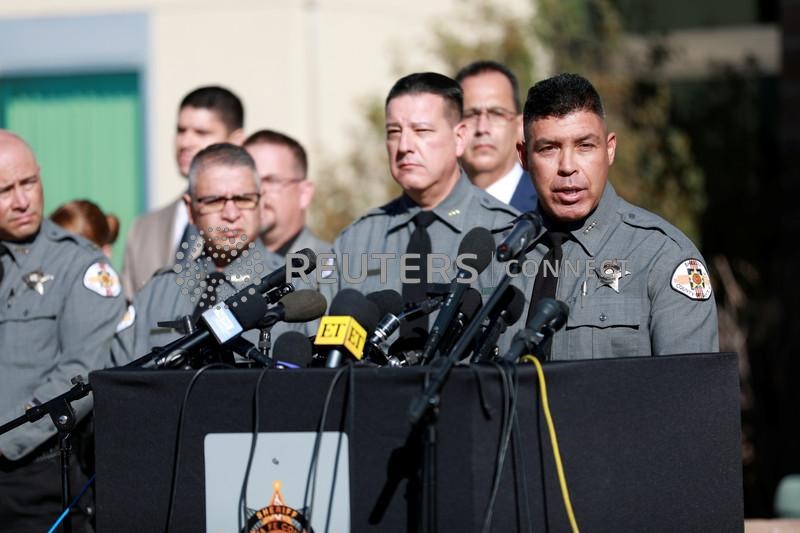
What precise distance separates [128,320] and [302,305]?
142 centimetres

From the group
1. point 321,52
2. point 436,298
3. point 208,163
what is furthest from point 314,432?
point 321,52

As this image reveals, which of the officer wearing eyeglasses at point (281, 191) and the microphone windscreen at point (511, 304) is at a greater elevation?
the officer wearing eyeglasses at point (281, 191)

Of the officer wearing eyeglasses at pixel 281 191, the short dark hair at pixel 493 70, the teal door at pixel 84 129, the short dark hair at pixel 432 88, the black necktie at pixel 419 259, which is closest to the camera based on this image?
the black necktie at pixel 419 259

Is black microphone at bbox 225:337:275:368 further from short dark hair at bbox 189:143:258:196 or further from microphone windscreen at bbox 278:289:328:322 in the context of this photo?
short dark hair at bbox 189:143:258:196

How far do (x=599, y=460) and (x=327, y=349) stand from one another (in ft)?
2.71

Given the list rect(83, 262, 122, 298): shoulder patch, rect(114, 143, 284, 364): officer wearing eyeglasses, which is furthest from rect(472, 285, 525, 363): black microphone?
rect(83, 262, 122, 298): shoulder patch

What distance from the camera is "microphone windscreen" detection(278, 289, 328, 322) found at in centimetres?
383

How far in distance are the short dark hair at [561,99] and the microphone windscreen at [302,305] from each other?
95cm

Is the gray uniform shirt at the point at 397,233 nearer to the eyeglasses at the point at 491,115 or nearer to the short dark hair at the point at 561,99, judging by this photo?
the short dark hair at the point at 561,99

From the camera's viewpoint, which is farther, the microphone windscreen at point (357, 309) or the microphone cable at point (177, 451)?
the microphone windscreen at point (357, 309)

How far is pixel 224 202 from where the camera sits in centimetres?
509

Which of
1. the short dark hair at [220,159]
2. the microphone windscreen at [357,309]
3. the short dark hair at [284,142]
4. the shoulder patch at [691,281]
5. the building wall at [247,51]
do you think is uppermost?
the building wall at [247,51]

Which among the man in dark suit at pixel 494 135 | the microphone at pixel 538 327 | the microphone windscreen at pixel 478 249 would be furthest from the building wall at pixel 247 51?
the microphone at pixel 538 327

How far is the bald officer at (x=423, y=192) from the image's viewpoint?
197 inches
